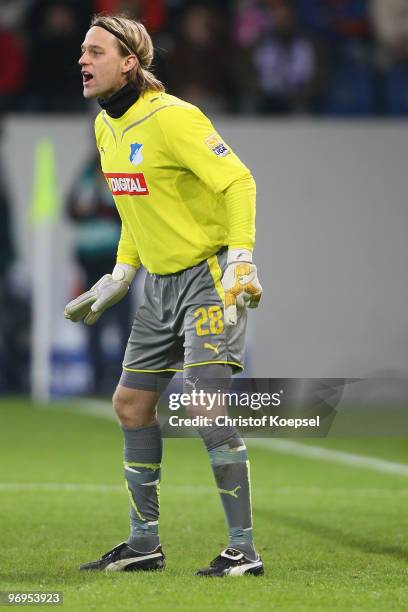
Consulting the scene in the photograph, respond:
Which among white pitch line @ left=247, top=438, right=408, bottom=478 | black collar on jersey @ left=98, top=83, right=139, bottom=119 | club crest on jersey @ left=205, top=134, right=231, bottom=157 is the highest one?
black collar on jersey @ left=98, top=83, right=139, bottom=119

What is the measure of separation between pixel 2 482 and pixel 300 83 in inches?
372

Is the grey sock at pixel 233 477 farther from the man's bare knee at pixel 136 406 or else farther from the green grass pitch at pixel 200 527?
the man's bare knee at pixel 136 406

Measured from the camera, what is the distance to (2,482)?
8.05 m

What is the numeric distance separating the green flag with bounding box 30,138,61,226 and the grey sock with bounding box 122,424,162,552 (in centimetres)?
1090

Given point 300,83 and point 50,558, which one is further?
point 300,83

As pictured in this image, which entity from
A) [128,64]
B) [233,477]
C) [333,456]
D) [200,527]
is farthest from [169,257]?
[333,456]

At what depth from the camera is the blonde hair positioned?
507 centimetres

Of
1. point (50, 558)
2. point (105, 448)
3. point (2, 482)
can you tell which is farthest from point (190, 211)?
point (105, 448)

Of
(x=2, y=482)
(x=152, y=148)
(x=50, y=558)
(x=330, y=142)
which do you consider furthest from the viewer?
(x=330, y=142)

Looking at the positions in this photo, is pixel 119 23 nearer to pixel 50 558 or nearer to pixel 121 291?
pixel 121 291

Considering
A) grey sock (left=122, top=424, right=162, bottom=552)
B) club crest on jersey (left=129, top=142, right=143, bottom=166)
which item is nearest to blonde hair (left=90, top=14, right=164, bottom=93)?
club crest on jersey (left=129, top=142, right=143, bottom=166)

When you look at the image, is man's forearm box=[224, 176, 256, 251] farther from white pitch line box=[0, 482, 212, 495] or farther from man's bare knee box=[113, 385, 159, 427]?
white pitch line box=[0, 482, 212, 495]

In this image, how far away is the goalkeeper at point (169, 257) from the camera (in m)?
4.87

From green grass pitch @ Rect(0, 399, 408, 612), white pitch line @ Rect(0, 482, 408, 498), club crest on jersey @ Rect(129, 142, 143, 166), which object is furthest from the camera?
white pitch line @ Rect(0, 482, 408, 498)
